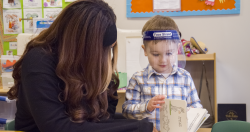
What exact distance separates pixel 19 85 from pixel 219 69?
2.04 meters

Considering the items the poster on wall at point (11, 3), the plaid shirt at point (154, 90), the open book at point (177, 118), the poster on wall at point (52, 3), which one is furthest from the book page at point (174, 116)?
the poster on wall at point (11, 3)

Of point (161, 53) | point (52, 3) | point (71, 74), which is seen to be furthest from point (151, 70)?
point (52, 3)

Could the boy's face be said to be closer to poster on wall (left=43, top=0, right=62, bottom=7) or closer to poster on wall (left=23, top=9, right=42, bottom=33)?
poster on wall (left=43, top=0, right=62, bottom=7)

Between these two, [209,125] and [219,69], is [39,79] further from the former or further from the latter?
[219,69]

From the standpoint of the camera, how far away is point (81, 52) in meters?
0.78

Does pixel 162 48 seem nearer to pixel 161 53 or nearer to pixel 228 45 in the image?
pixel 161 53

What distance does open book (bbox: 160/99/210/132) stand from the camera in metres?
0.73

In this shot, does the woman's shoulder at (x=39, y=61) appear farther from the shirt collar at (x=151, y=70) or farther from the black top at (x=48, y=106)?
the shirt collar at (x=151, y=70)

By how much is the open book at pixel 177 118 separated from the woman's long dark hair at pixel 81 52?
10.1 inches

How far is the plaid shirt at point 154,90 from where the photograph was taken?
102 cm

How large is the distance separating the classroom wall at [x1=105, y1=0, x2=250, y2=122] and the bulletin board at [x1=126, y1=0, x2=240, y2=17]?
54 millimetres

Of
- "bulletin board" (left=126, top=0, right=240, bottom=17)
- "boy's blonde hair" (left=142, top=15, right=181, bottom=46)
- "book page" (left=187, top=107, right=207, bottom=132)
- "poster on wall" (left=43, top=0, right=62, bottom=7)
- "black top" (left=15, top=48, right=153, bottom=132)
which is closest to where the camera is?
"black top" (left=15, top=48, right=153, bottom=132)

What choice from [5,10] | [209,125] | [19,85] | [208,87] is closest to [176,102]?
[19,85]

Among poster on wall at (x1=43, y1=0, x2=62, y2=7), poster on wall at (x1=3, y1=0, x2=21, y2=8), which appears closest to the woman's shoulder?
poster on wall at (x1=43, y1=0, x2=62, y2=7)
